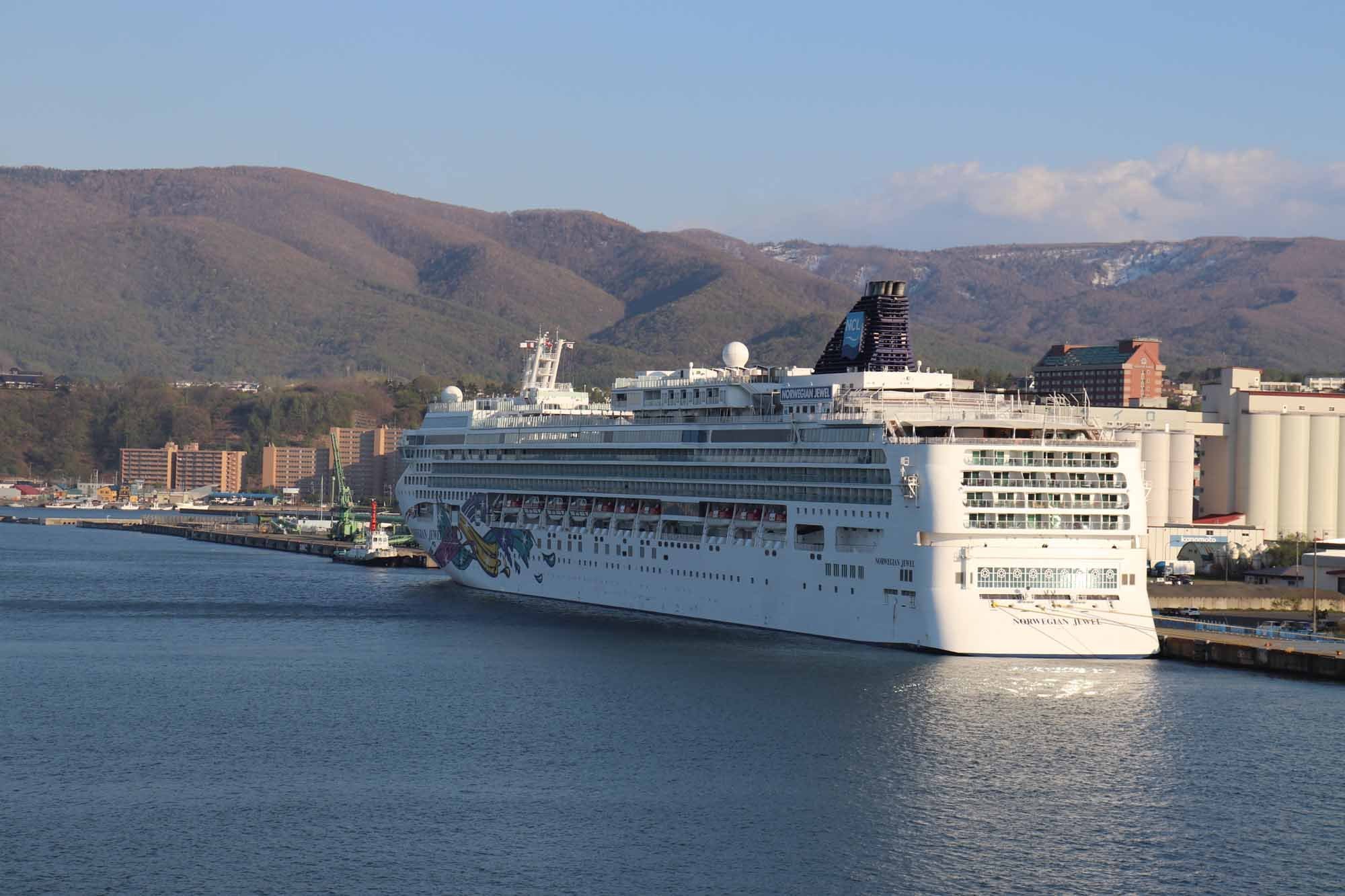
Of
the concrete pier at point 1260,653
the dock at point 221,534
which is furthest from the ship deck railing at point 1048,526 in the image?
the dock at point 221,534

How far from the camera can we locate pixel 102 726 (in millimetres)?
39812

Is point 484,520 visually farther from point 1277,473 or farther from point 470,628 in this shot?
point 1277,473

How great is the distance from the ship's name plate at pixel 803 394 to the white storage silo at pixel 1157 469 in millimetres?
36040

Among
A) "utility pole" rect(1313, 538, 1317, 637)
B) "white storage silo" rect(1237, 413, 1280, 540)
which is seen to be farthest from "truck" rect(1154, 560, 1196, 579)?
"white storage silo" rect(1237, 413, 1280, 540)

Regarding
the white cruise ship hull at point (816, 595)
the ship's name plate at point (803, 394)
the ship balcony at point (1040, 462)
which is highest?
the ship's name plate at point (803, 394)

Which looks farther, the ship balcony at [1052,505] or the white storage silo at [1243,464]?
the white storage silo at [1243,464]

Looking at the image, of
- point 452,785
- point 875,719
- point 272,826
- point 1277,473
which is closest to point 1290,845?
point 875,719

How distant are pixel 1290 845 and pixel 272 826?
726 inches

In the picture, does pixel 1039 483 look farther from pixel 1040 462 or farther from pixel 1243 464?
pixel 1243 464

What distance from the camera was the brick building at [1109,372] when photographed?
6629 inches

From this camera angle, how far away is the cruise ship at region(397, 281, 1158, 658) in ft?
153

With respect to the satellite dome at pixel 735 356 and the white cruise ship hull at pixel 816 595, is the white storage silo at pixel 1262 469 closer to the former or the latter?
the satellite dome at pixel 735 356

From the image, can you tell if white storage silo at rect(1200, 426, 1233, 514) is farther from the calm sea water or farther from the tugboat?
the calm sea water

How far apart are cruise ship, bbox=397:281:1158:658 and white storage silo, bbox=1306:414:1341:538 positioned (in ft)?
138
